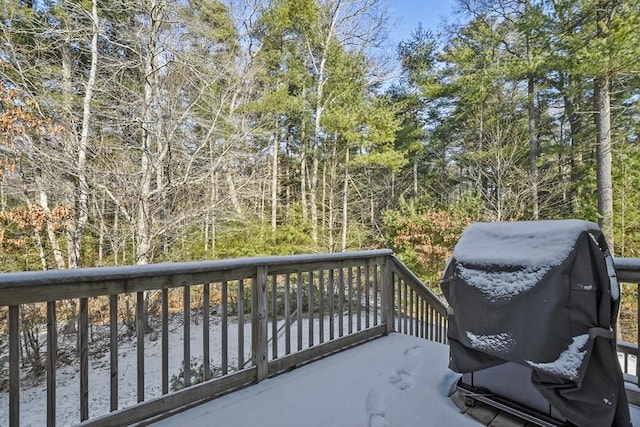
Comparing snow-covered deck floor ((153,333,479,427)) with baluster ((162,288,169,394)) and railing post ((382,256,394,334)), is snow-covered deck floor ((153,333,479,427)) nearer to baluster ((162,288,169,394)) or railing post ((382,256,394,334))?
baluster ((162,288,169,394))

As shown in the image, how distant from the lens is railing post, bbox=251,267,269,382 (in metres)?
2.43

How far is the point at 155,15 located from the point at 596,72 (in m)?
9.25

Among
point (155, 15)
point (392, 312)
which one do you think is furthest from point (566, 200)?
point (155, 15)

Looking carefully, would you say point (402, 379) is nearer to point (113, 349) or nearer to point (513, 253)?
point (513, 253)

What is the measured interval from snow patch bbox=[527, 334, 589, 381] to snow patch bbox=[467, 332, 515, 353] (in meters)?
0.19

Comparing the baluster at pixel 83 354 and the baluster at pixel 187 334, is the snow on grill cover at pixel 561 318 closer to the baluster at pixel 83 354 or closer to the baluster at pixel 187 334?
the baluster at pixel 187 334

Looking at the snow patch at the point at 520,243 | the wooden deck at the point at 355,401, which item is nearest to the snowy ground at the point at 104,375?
the wooden deck at the point at 355,401

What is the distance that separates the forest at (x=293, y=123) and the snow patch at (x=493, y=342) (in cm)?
593

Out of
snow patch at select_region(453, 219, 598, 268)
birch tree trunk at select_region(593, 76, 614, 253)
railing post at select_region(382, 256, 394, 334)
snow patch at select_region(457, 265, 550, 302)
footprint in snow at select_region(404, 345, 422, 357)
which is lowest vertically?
footprint in snow at select_region(404, 345, 422, 357)

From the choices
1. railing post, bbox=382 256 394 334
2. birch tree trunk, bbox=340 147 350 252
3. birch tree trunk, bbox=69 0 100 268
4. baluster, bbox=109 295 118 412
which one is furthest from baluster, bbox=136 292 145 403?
birch tree trunk, bbox=340 147 350 252

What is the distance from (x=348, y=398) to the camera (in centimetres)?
218

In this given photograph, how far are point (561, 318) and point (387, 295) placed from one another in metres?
2.03

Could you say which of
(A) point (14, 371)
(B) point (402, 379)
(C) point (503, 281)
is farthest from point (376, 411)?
(A) point (14, 371)

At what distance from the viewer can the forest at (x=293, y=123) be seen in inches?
245
